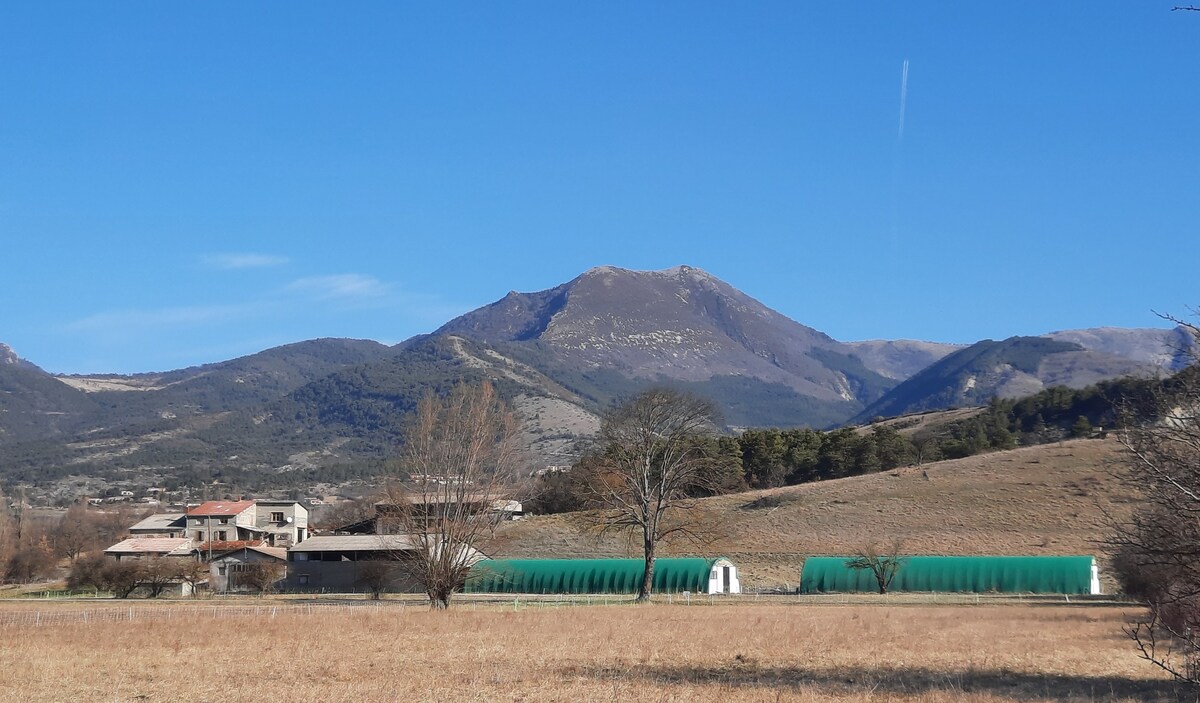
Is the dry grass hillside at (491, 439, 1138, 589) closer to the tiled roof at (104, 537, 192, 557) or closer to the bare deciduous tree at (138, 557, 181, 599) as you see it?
the bare deciduous tree at (138, 557, 181, 599)

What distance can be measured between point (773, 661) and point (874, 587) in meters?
52.8

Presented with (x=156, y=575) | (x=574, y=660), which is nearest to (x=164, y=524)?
(x=156, y=575)

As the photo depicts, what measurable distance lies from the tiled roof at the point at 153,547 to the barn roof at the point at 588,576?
127 ft

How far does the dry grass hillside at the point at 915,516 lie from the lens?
8938 centimetres

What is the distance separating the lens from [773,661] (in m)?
27.6

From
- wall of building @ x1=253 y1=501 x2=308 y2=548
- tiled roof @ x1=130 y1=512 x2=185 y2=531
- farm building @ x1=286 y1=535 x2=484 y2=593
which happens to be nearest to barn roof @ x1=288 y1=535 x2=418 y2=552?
farm building @ x1=286 y1=535 x2=484 y2=593

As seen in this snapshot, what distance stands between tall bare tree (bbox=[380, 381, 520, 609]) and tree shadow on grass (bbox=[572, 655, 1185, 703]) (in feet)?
88.6

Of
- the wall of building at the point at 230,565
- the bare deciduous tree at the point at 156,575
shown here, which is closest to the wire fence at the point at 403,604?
the bare deciduous tree at the point at 156,575

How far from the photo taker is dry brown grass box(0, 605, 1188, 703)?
69.6 ft

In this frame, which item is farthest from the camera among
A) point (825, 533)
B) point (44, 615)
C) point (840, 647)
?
point (825, 533)

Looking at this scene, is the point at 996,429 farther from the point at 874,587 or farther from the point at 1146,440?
the point at 1146,440

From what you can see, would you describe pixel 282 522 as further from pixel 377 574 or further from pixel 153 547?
pixel 377 574

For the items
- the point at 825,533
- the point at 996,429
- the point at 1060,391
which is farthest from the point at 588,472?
the point at 1060,391

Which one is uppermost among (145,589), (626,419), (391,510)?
(626,419)
